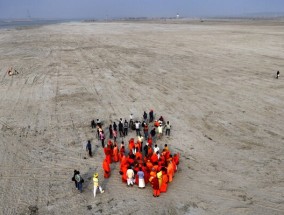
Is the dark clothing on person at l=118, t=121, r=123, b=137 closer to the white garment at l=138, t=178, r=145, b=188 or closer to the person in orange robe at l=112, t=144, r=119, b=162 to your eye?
the person in orange robe at l=112, t=144, r=119, b=162

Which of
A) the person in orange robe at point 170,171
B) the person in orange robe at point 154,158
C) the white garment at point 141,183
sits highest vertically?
the person in orange robe at point 154,158

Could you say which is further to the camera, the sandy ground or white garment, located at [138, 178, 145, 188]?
white garment, located at [138, 178, 145, 188]

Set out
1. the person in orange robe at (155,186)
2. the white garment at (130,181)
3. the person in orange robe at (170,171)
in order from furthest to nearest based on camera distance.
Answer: the person in orange robe at (170,171) → the white garment at (130,181) → the person in orange robe at (155,186)

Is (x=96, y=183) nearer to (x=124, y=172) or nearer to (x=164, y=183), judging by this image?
(x=124, y=172)

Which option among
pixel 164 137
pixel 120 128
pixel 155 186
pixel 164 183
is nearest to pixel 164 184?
pixel 164 183

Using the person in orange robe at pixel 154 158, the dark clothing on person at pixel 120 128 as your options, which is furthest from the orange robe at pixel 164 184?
the dark clothing on person at pixel 120 128

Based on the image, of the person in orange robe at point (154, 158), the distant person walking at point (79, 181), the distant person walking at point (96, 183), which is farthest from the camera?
the person in orange robe at point (154, 158)

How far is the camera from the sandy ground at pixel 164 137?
14211 millimetres

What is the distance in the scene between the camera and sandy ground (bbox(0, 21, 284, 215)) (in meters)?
14.2

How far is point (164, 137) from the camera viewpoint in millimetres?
20250

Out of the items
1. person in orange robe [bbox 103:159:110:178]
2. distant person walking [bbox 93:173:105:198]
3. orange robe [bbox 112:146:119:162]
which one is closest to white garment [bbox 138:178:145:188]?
distant person walking [bbox 93:173:105:198]

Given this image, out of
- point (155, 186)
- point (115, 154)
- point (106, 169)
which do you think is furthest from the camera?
point (115, 154)

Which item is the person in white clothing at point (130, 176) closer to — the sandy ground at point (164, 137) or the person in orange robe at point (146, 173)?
the sandy ground at point (164, 137)

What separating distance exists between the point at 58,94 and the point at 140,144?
14.7m
